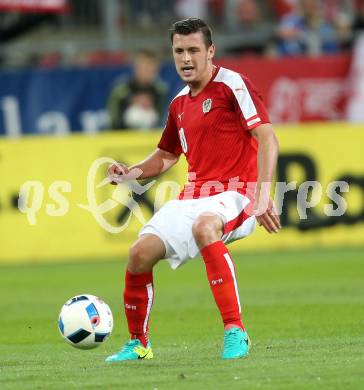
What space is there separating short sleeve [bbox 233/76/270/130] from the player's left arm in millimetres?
44

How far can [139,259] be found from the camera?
27.9 ft

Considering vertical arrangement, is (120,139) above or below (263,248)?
above

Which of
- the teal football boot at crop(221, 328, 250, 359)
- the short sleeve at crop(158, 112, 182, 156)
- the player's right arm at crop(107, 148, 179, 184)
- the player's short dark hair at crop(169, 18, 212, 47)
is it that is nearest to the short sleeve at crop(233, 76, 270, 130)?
the player's short dark hair at crop(169, 18, 212, 47)

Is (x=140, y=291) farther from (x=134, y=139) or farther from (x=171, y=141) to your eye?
(x=134, y=139)

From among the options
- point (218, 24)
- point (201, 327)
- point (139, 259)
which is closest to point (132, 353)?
point (139, 259)

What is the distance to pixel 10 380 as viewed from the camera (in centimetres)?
771

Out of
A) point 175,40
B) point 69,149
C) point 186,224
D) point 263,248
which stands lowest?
point 263,248

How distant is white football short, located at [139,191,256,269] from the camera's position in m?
8.48

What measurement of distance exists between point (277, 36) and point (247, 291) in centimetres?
1010

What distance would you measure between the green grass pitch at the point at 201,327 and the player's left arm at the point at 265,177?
91 cm

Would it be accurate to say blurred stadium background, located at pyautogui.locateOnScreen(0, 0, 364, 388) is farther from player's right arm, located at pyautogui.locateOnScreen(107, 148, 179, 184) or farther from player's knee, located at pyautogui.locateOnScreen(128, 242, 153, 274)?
player's right arm, located at pyautogui.locateOnScreen(107, 148, 179, 184)

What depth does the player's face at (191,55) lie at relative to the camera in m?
8.65

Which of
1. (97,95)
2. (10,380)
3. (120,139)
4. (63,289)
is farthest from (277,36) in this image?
(10,380)

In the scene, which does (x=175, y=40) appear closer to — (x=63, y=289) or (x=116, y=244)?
(x=63, y=289)
